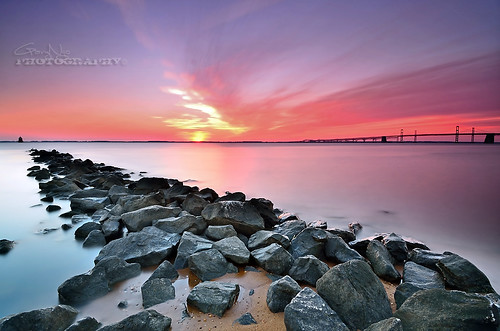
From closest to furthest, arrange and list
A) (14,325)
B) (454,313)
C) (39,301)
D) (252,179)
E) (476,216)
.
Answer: (454,313) < (14,325) < (39,301) < (476,216) < (252,179)

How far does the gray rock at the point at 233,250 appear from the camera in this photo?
12.8 feet

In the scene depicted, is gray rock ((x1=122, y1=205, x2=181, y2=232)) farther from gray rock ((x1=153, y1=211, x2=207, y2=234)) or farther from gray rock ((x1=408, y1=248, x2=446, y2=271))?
gray rock ((x1=408, y1=248, x2=446, y2=271))

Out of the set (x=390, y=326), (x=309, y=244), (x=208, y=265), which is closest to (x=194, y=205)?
(x=208, y=265)

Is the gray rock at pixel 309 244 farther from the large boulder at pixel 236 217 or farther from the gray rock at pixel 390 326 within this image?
the gray rock at pixel 390 326

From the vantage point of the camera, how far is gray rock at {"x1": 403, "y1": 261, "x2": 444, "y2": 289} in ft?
10.9

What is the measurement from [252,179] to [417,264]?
12734mm

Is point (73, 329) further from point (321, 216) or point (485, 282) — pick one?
point (321, 216)

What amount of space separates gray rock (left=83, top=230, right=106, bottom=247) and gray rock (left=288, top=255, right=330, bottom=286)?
3781 millimetres

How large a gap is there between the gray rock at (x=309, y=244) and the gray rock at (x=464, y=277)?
1612 mm

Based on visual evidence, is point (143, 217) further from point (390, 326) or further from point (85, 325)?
point (390, 326)

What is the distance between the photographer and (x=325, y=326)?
2.25m

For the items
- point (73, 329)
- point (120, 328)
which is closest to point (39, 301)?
point (73, 329)

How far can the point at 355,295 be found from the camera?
8.52 ft

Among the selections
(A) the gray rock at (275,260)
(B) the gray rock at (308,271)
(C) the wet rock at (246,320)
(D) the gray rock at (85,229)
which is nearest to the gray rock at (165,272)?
(A) the gray rock at (275,260)
